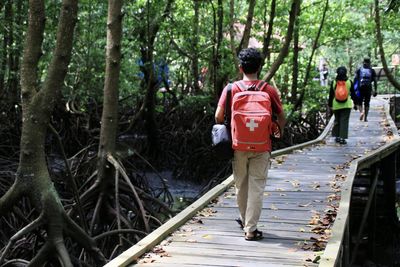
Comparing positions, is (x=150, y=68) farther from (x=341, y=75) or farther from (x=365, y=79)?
(x=365, y=79)

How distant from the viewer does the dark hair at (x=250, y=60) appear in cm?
423

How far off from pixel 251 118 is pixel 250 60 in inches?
17.5

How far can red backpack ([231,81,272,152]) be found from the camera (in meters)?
4.13

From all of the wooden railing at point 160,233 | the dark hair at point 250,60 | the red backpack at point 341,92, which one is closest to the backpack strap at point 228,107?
the dark hair at point 250,60

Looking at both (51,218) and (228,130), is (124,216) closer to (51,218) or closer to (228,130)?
(51,218)

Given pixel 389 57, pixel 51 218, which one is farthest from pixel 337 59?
pixel 51 218

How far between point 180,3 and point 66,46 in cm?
770

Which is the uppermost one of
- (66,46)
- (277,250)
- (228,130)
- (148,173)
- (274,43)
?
(274,43)

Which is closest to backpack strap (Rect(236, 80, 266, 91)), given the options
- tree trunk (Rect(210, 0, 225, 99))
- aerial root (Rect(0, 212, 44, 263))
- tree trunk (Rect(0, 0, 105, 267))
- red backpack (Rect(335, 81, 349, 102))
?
tree trunk (Rect(0, 0, 105, 267))

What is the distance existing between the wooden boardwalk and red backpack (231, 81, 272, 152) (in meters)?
0.77

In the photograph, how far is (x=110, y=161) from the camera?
6664mm

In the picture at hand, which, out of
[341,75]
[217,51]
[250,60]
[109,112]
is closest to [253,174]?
[250,60]

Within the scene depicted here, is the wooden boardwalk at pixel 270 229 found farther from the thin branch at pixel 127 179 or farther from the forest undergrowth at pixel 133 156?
the forest undergrowth at pixel 133 156

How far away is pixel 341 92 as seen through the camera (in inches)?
381
